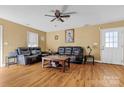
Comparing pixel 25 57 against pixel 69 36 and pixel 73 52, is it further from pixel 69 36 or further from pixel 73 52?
pixel 69 36

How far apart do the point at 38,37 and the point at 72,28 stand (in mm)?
2357

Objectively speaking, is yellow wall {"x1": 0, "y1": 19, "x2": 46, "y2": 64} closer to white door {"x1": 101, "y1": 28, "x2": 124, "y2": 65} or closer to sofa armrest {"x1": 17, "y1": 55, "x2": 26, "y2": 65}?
sofa armrest {"x1": 17, "y1": 55, "x2": 26, "y2": 65}

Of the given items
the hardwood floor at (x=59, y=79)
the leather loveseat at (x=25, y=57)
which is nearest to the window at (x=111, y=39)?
the hardwood floor at (x=59, y=79)

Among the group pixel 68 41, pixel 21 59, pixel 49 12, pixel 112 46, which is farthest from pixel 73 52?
pixel 49 12

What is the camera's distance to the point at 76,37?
836 cm

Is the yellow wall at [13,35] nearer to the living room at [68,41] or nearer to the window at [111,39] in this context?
the living room at [68,41]

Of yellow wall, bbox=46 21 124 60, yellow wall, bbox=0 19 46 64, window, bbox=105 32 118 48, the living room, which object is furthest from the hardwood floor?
yellow wall, bbox=46 21 124 60

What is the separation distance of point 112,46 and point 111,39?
377 mm

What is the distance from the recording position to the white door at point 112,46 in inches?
258

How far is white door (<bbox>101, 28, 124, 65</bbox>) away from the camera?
6.54 meters

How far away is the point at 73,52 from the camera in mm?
7832
